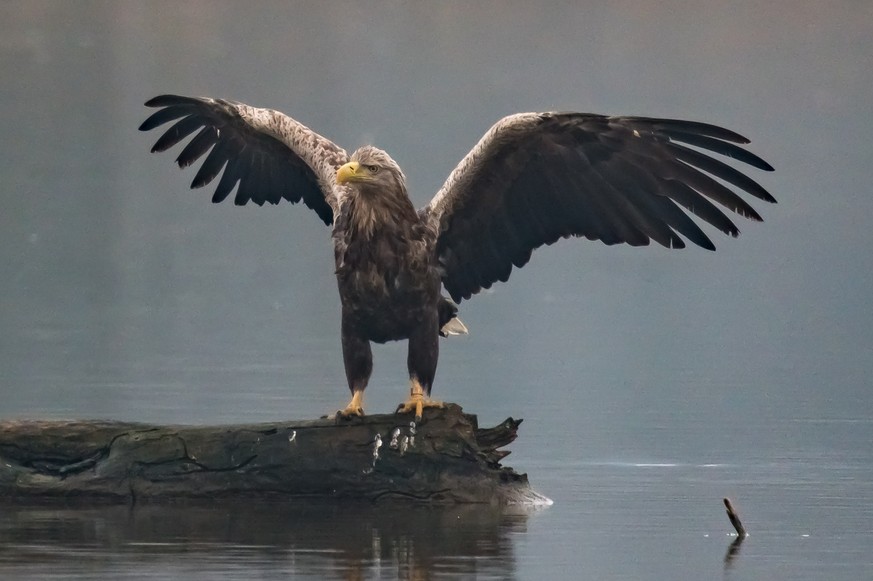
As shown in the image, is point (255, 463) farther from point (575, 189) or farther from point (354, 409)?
point (575, 189)

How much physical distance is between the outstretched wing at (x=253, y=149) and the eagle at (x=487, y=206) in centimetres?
2

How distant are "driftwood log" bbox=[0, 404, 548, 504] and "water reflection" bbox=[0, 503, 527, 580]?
0.52 ft

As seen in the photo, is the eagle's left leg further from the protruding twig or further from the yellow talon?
the protruding twig

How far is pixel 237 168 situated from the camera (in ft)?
45.5

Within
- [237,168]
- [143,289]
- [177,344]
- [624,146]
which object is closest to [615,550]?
[624,146]

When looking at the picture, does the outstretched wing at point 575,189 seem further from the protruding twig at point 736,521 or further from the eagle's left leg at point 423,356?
the protruding twig at point 736,521

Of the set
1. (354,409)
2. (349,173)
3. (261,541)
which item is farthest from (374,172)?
(261,541)

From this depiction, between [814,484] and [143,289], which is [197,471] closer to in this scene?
[814,484]

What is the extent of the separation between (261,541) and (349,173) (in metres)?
2.35

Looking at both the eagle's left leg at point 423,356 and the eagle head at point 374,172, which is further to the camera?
the eagle's left leg at point 423,356

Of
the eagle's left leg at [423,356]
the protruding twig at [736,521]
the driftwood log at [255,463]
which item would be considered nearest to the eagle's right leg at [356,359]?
the eagle's left leg at [423,356]

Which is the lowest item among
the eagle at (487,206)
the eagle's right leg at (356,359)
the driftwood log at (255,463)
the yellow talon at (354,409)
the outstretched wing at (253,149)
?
the driftwood log at (255,463)

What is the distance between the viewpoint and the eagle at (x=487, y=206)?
11672 millimetres

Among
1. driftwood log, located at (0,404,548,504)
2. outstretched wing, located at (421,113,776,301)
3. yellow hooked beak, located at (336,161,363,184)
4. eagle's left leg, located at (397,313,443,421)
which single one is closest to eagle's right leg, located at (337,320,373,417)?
eagle's left leg, located at (397,313,443,421)
